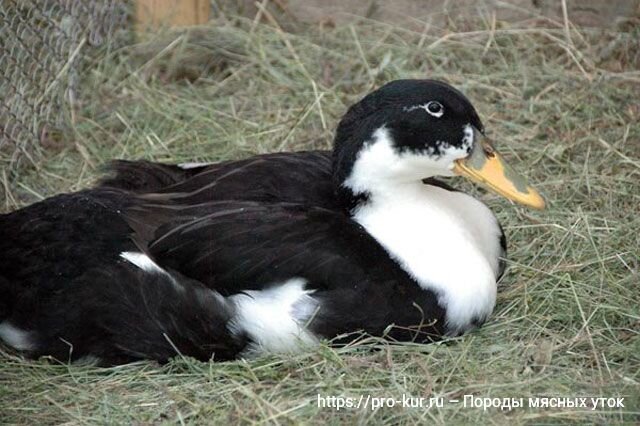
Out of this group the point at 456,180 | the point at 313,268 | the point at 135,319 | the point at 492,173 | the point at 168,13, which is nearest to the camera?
the point at 313,268

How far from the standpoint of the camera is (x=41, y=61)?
5.95m

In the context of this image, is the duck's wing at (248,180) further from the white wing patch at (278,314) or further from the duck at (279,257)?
the white wing patch at (278,314)

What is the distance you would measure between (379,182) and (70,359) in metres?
1.23

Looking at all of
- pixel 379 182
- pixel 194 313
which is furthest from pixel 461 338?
pixel 194 313

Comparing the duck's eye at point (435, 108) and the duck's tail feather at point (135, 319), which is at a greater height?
the duck's eye at point (435, 108)

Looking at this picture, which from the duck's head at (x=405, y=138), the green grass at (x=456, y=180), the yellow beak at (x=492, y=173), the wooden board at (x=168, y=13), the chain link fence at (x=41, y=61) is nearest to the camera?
the green grass at (x=456, y=180)

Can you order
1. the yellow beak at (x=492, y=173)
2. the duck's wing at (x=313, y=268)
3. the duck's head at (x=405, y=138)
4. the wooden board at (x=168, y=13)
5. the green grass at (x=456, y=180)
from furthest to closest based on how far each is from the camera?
the wooden board at (x=168, y=13)
the yellow beak at (x=492, y=173)
the duck's head at (x=405, y=138)
the duck's wing at (x=313, y=268)
the green grass at (x=456, y=180)

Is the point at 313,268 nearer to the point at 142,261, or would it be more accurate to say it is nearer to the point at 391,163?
the point at 391,163

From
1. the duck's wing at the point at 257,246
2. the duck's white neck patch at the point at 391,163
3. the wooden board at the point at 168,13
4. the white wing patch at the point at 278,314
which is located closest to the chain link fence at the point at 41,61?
the wooden board at the point at 168,13

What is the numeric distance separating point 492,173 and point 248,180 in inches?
34.2

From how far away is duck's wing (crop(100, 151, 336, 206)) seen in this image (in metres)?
4.38

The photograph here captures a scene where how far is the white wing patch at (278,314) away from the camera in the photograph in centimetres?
410

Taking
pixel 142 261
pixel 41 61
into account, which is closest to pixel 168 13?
pixel 41 61

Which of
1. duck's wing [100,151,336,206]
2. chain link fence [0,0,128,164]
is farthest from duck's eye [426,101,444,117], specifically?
chain link fence [0,0,128,164]
